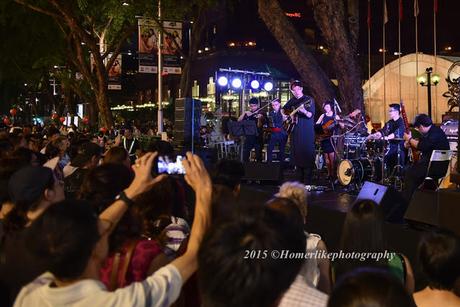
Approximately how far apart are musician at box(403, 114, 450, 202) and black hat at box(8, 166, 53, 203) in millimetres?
6305

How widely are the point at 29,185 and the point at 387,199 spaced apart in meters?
5.05

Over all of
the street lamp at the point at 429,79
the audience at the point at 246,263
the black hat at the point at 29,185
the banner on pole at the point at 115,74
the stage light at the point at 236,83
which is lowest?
the audience at the point at 246,263

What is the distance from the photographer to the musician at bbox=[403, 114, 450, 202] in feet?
28.8

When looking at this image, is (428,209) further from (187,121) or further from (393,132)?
(187,121)

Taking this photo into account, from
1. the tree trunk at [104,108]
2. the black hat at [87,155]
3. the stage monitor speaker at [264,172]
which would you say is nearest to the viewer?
the black hat at [87,155]

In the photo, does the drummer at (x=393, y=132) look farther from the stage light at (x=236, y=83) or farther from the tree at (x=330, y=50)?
the stage light at (x=236, y=83)

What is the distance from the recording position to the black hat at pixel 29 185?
3.86 meters

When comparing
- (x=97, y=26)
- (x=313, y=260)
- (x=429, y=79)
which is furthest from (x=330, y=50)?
(x=97, y=26)

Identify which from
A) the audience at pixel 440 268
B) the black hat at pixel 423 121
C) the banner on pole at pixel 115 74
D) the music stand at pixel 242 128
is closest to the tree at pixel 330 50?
the music stand at pixel 242 128

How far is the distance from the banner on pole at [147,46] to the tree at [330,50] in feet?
12.3

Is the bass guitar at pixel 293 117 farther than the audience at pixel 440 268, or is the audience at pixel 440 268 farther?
the bass guitar at pixel 293 117

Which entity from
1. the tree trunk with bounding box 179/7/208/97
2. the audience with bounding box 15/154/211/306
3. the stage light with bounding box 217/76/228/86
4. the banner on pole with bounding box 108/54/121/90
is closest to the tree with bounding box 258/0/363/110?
the tree trunk with bounding box 179/7/208/97

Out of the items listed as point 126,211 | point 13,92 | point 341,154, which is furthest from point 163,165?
point 13,92

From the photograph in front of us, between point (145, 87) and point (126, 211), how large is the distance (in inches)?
2118
